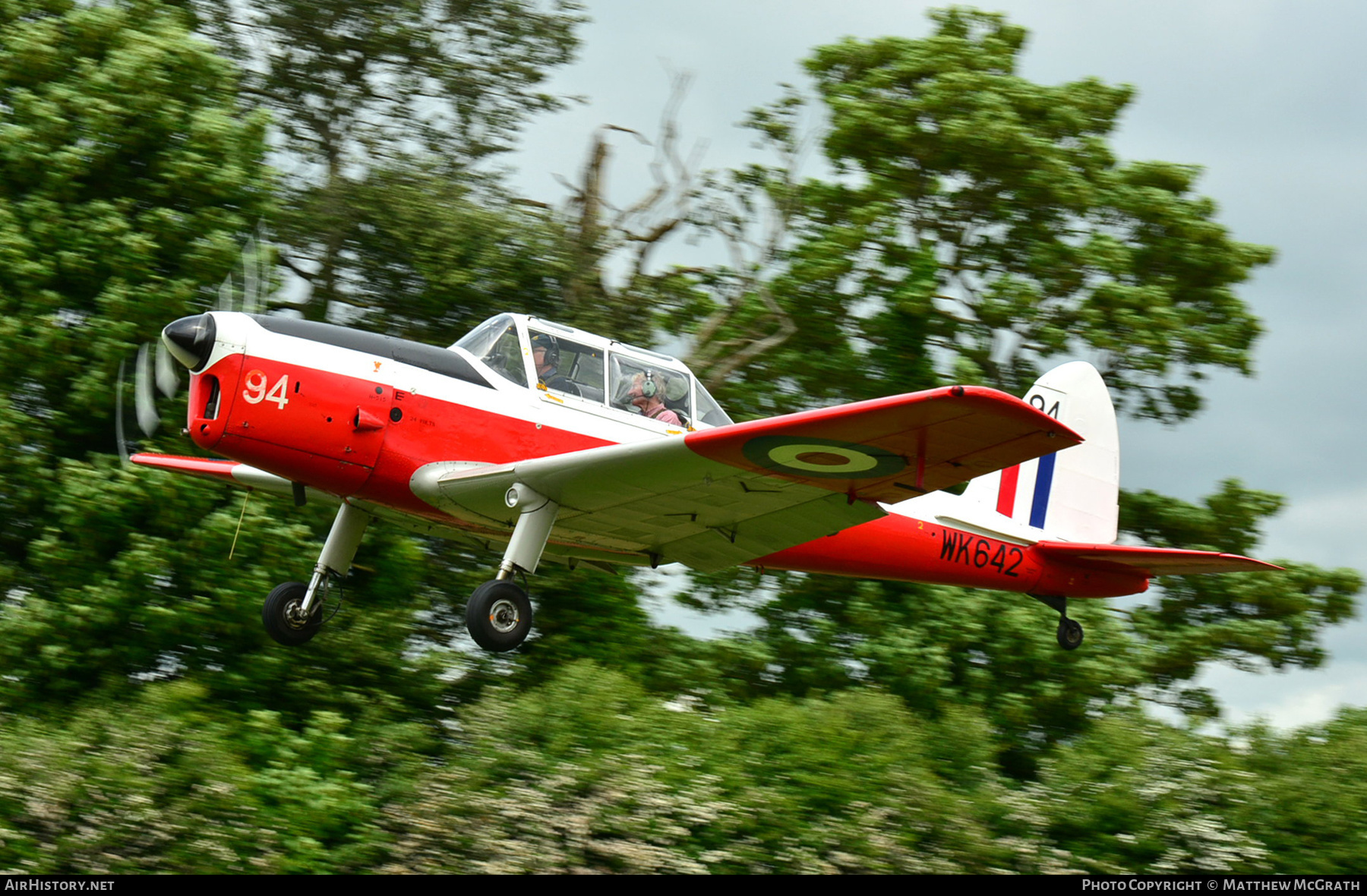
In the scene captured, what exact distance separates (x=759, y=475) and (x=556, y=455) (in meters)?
1.50

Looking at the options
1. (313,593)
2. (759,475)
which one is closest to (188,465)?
(313,593)

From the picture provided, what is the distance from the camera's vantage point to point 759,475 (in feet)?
27.1

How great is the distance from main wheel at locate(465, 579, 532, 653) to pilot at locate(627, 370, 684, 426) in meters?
1.68

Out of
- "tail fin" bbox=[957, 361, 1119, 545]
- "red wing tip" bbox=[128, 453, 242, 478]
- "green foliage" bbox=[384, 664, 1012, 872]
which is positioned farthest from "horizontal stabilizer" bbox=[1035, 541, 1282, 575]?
"red wing tip" bbox=[128, 453, 242, 478]

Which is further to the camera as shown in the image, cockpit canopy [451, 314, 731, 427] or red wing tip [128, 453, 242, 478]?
red wing tip [128, 453, 242, 478]

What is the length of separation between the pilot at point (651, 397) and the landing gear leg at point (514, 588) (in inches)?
40.8

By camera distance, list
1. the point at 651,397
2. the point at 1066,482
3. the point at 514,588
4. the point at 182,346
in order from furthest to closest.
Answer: the point at 1066,482 < the point at 651,397 < the point at 514,588 < the point at 182,346

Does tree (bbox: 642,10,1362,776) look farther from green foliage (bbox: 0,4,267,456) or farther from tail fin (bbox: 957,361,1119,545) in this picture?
green foliage (bbox: 0,4,267,456)

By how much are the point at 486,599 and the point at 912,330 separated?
864cm

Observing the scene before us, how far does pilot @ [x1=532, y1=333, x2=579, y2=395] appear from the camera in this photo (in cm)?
922

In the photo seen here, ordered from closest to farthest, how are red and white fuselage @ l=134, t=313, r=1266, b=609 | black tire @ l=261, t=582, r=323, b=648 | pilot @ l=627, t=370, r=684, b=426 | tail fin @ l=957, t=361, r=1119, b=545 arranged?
red and white fuselage @ l=134, t=313, r=1266, b=609 → pilot @ l=627, t=370, r=684, b=426 → black tire @ l=261, t=582, r=323, b=648 → tail fin @ l=957, t=361, r=1119, b=545

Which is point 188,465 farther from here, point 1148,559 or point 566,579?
point 1148,559

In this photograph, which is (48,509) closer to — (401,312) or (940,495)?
(401,312)

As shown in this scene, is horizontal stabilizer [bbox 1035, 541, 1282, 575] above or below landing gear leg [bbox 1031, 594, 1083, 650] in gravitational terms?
above
